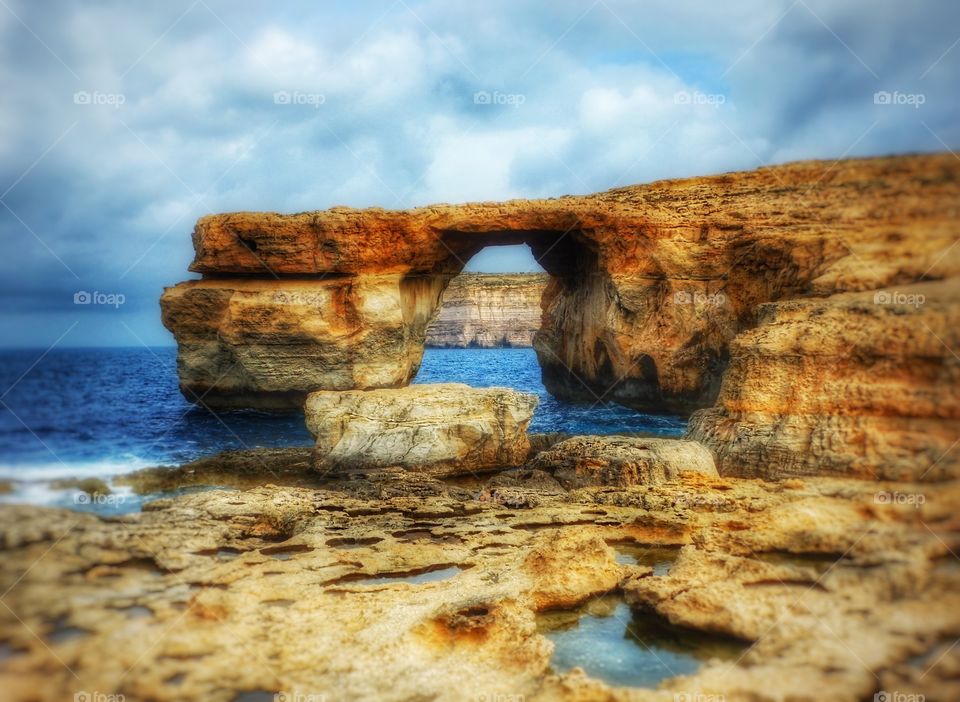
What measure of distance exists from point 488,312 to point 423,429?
75120mm

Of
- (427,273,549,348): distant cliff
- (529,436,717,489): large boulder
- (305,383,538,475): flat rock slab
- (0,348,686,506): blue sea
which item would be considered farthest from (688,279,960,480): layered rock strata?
(427,273,549,348): distant cliff

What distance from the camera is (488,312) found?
287 feet

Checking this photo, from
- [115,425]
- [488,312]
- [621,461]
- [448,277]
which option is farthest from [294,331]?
[488,312]

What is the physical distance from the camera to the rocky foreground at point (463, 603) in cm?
424

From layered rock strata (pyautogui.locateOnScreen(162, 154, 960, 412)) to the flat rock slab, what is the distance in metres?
6.39

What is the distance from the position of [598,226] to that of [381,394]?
9158 mm

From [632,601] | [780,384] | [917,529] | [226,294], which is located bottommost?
[632,601]

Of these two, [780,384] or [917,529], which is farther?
[780,384]

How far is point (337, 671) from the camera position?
481 centimetres

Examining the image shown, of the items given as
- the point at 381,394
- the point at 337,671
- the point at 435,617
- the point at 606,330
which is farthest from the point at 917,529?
the point at 606,330

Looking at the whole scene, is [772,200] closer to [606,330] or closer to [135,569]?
[606,330]

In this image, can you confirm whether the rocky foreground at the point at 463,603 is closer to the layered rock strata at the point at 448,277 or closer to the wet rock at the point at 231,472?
the wet rock at the point at 231,472

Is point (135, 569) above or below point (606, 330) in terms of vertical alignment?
below

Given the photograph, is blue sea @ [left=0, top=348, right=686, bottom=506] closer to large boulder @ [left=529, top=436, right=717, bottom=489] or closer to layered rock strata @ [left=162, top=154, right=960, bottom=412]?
layered rock strata @ [left=162, top=154, right=960, bottom=412]
